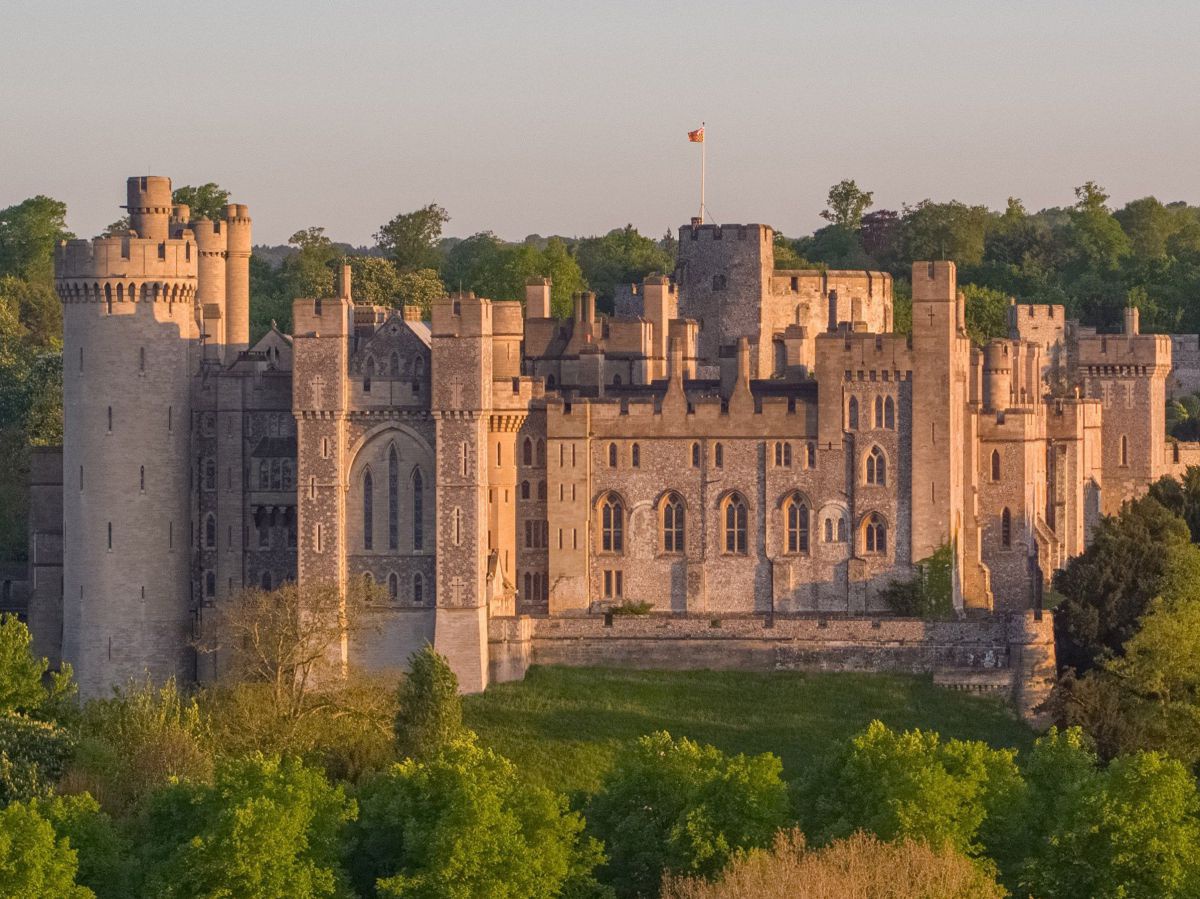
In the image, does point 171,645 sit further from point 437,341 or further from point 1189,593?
point 1189,593

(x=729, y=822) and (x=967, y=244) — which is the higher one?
(x=967, y=244)

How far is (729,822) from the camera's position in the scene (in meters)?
78.2

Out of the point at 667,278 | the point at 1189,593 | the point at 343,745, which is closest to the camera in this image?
the point at 343,745

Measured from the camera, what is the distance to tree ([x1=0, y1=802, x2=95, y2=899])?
246 ft

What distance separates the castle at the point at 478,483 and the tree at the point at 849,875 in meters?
19.9

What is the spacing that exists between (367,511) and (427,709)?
7.93 metres

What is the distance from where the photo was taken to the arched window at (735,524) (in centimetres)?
9856

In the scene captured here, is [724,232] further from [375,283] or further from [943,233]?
[943,233]

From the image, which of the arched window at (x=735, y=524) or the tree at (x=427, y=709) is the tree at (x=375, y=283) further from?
the tree at (x=427, y=709)

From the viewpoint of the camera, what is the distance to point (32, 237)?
16200cm

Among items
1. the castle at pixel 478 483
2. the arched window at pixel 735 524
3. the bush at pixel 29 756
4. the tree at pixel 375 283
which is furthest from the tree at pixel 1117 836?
the tree at pixel 375 283

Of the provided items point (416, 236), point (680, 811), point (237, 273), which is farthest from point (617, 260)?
point (680, 811)

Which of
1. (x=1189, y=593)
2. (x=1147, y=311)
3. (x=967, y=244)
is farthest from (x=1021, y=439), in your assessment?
(x=967, y=244)

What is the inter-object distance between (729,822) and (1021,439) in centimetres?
2657
